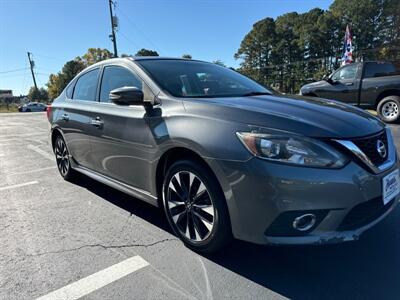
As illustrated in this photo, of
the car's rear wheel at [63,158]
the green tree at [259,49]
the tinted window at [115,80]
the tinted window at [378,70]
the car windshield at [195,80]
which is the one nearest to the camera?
the car windshield at [195,80]

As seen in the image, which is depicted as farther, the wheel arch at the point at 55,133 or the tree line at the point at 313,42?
the tree line at the point at 313,42

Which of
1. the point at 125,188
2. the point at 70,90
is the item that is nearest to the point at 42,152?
the point at 70,90

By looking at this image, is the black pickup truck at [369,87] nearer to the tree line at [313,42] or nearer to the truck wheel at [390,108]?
the truck wheel at [390,108]

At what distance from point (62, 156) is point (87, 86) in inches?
Answer: 51.8

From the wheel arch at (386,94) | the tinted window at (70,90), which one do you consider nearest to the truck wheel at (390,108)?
the wheel arch at (386,94)

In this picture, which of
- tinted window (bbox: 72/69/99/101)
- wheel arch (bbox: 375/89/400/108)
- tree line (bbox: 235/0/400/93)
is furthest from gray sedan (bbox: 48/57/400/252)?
tree line (bbox: 235/0/400/93)

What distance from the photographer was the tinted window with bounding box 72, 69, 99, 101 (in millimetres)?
3963

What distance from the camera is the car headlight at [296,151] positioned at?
2.07m

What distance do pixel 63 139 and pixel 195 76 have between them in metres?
2.37

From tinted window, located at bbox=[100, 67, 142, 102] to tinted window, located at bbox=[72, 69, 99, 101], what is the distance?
225 mm

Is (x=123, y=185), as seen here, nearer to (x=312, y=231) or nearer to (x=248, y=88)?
(x=248, y=88)

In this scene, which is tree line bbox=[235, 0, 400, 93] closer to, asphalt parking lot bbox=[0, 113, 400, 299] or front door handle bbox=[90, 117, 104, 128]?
front door handle bbox=[90, 117, 104, 128]

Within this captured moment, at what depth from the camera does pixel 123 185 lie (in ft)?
11.1

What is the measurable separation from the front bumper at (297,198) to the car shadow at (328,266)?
354 mm
